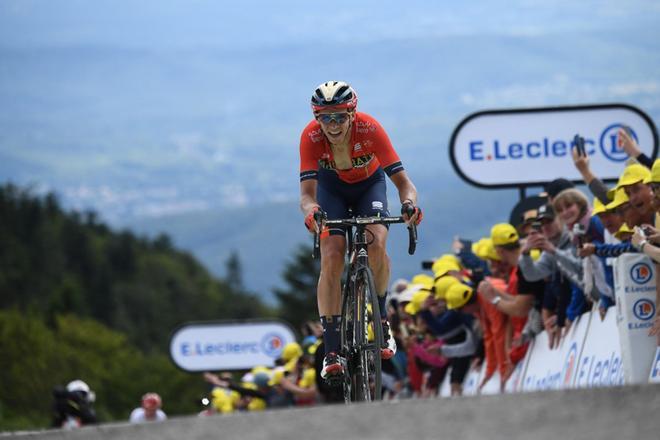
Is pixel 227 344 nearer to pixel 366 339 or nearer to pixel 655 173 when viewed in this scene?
pixel 366 339

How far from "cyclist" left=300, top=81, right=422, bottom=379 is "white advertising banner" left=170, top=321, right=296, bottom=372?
1808cm

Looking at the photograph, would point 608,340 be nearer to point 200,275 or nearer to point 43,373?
point 43,373

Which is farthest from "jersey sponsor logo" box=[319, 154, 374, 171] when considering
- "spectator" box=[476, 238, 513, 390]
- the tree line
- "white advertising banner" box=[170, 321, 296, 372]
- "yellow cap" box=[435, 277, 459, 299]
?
the tree line

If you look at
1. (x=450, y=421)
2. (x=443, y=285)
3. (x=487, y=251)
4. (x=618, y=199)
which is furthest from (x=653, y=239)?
(x=443, y=285)

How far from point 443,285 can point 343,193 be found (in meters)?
4.12

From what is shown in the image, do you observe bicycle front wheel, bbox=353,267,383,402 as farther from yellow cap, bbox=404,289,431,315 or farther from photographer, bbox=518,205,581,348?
yellow cap, bbox=404,289,431,315

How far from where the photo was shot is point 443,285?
14.7 m

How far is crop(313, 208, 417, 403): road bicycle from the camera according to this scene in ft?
32.4

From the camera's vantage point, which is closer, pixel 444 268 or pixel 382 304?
pixel 382 304

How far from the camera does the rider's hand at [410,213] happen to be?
9.91 meters

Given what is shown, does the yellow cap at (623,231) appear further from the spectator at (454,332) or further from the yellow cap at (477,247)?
the spectator at (454,332)

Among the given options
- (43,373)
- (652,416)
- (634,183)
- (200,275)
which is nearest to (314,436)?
(652,416)

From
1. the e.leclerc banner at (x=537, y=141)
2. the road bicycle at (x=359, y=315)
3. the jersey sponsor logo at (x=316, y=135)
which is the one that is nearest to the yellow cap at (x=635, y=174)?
the road bicycle at (x=359, y=315)

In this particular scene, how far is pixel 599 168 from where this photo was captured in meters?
17.6
